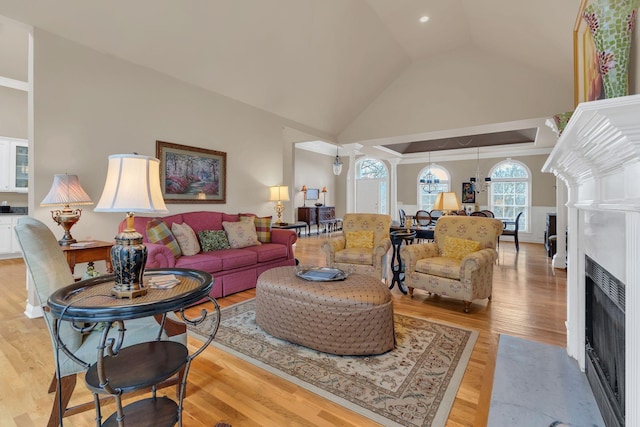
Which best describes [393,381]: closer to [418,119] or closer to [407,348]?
[407,348]

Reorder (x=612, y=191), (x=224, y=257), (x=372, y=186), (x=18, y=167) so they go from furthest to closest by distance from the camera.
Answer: (x=372, y=186) < (x=18, y=167) < (x=224, y=257) < (x=612, y=191)

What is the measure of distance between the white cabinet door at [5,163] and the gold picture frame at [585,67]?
865cm

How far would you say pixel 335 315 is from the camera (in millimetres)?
2227

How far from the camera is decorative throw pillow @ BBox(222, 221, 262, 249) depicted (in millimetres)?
4188

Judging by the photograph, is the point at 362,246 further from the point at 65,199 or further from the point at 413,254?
the point at 65,199

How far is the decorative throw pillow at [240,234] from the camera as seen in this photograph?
4.19 meters

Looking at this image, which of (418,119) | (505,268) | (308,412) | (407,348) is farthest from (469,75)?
(308,412)

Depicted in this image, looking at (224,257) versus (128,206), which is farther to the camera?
(224,257)

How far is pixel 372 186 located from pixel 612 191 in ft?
32.8

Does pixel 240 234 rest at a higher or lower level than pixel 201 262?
higher

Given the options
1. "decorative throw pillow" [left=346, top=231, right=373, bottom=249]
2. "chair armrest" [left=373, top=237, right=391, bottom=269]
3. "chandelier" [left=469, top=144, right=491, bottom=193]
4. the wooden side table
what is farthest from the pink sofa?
"chandelier" [left=469, top=144, right=491, bottom=193]

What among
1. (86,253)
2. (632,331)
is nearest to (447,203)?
(632,331)

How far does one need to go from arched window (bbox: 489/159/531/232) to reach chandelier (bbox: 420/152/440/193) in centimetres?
161

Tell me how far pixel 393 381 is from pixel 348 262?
2108 millimetres
